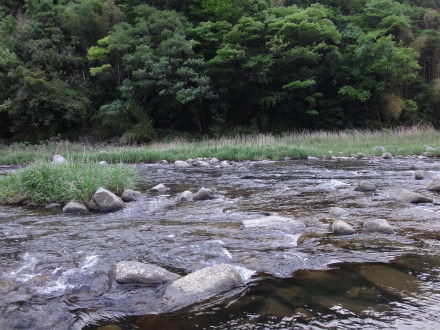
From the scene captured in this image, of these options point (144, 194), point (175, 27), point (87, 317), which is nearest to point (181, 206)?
point (144, 194)

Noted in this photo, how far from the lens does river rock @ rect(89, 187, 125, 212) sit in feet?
15.0

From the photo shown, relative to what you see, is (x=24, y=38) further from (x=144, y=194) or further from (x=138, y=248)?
(x=138, y=248)

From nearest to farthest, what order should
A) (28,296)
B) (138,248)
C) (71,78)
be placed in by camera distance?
(28,296), (138,248), (71,78)

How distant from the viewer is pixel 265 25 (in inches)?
798

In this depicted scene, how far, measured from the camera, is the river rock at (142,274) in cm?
222

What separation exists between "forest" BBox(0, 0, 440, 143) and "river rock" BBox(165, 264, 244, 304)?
53.6ft

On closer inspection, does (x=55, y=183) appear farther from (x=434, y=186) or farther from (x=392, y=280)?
(x=434, y=186)

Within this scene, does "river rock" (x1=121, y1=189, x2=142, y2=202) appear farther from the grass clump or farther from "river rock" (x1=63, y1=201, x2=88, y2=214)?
"river rock" (x1=63, y1=201, x2=88, y2=214)

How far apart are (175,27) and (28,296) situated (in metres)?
20.4

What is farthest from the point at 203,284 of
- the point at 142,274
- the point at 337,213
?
the point at 337,213

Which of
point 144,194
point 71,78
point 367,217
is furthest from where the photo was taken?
point 71,78

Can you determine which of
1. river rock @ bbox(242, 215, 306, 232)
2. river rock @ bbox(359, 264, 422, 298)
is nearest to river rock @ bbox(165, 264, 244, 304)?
river rock @ bbox(359, 264, 422, 298)

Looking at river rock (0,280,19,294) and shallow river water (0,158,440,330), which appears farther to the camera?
river rock (0,280,19,294)

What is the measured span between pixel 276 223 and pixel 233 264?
3.58 feet
